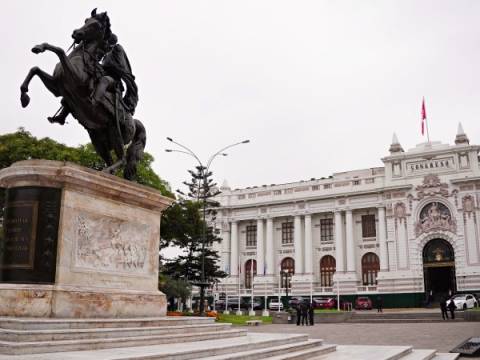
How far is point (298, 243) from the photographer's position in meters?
48.3

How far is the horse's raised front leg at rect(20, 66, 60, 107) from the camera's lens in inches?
302

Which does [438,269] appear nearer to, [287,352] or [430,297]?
[430,297]

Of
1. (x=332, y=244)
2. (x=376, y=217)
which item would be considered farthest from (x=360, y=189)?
(x=332, y=244)

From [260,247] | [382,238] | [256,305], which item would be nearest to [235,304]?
[256,305]

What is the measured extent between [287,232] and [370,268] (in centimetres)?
923

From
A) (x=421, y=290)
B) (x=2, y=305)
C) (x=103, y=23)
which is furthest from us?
(x=421, y=290)

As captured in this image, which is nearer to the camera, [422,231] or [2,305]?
[2,305]

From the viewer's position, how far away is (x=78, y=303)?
6922 millimetres

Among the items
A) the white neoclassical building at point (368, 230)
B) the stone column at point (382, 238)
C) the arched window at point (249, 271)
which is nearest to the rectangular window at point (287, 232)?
the white neoclassical building at point (368, 230)

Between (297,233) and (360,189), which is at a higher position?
(360,189)

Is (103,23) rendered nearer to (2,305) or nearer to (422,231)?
(2,305)

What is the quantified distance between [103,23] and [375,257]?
4067cm

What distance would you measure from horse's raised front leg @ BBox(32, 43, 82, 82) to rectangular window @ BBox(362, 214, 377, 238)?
41.2 meters

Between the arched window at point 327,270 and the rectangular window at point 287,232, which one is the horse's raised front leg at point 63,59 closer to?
the arched window at point 327,270
